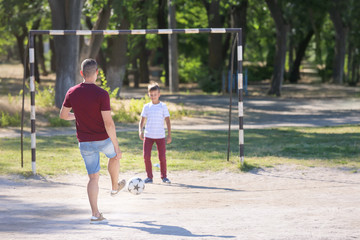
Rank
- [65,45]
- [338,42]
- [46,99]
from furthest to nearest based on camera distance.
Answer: [338,42]
[46,99]
[65,45]

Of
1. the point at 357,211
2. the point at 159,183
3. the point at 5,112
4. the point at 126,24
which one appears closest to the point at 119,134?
the point at 5,112

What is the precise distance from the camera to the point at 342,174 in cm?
1045

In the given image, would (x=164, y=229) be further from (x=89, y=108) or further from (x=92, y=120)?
(x=89, y=108)

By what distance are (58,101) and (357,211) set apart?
47.2 ft

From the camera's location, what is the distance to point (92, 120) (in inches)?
267

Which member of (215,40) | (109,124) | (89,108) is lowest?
(109,124)

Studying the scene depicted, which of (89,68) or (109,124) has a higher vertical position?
(89,68)

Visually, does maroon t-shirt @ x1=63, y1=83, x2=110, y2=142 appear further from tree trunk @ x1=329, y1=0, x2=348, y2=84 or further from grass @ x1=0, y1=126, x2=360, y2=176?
tree trunk @ x1=329, y1=0, x2=348, y2=84

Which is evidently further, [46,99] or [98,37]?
[98,37]

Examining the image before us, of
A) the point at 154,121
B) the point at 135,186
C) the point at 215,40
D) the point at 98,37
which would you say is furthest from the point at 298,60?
the point at 135,186

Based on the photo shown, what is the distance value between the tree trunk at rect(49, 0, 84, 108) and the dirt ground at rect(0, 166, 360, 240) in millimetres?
10141

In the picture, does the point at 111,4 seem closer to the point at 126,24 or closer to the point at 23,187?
the point at 126,24

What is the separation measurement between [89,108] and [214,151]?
261 inches

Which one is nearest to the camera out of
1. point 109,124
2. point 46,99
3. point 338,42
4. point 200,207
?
point 109,124
